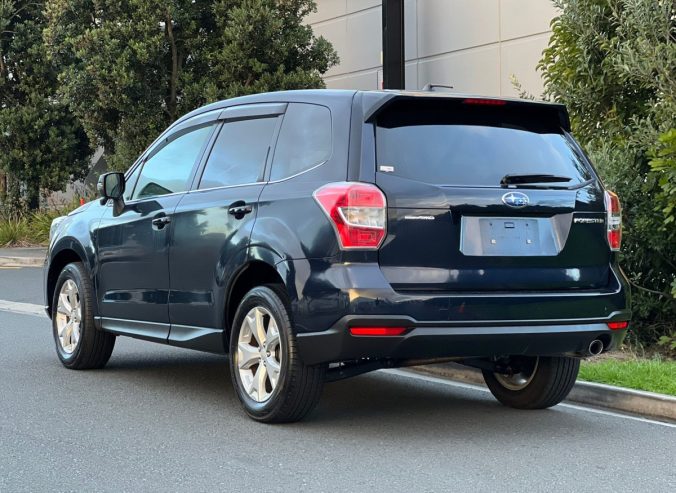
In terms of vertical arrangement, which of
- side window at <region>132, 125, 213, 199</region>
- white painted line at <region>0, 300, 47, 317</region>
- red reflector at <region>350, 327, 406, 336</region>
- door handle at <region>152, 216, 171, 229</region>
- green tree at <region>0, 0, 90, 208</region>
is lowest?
white painted line at <region>0, 300, 47, 317</region>

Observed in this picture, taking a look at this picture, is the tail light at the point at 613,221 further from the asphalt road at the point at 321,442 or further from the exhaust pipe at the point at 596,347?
the asphalt road at the point at 321,442

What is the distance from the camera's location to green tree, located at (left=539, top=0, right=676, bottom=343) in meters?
8.52

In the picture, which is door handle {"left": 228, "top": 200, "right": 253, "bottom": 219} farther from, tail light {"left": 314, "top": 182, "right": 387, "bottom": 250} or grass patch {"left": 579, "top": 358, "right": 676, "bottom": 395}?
Answer: grass patch {"left": 579, "top": 358, "right": 676, "bottom": 395}

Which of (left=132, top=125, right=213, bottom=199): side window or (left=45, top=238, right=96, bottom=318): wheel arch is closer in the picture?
(left=132, top=125, right=213, bottom=199): side window

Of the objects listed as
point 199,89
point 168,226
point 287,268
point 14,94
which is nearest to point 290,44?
point 199,89

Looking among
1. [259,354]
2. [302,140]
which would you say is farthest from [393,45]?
[259,354]

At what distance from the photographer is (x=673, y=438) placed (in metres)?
6.15

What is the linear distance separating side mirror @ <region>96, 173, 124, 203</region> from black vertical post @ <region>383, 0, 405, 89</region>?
382 inches

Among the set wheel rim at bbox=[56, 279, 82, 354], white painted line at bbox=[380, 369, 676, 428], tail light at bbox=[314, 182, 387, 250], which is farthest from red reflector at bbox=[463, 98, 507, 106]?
wheel rim at bbox=[56, 279, 82, 354]

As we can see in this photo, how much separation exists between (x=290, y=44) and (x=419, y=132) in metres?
15.6

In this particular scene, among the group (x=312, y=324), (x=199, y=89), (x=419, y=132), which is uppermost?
(x=199, y=89)

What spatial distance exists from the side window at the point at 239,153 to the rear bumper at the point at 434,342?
128 centimetres

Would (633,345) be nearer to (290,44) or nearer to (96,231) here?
(96,231)

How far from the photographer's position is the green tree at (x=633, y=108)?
8.52m
